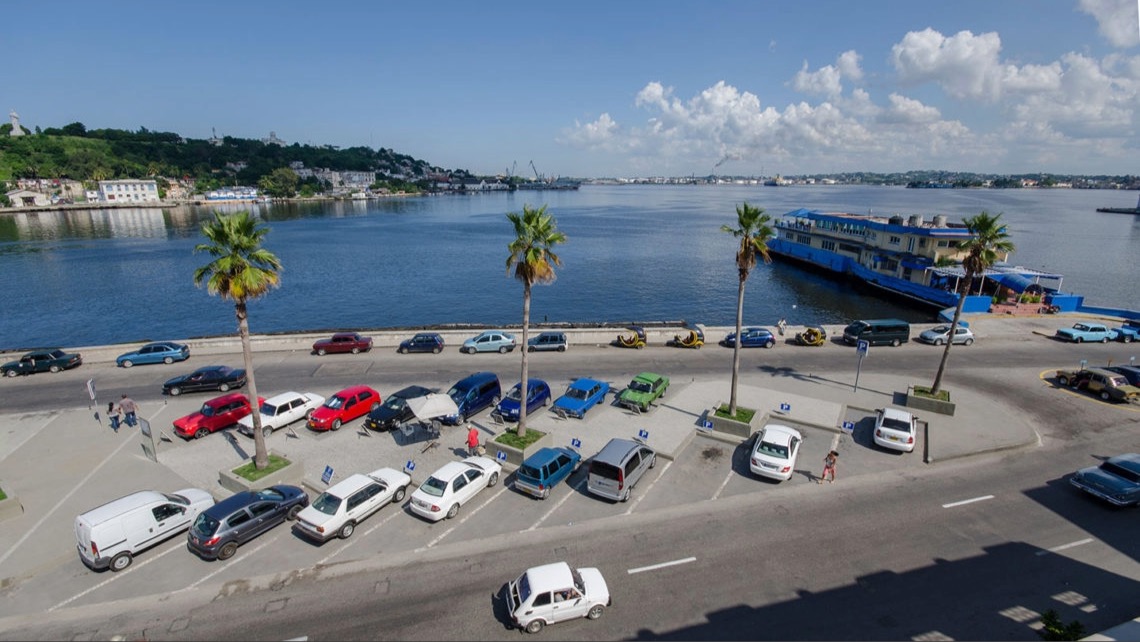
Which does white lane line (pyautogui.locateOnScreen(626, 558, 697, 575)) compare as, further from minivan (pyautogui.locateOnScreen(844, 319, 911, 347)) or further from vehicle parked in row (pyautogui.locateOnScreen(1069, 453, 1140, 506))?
minivan (pyautogui.locateOnScreen(844, 319, 911, 347))

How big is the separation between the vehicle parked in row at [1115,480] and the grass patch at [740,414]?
467 inches

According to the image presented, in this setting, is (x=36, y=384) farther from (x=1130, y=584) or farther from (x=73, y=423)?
(x=1130, y=584)

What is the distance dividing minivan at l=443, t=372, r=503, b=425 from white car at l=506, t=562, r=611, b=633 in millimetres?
12803

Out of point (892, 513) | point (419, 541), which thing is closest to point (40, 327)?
point (419, 541)

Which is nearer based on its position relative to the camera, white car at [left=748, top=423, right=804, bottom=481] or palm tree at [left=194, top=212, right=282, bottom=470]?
palm tree at [left=194, top=212, right=282, bottom=470]

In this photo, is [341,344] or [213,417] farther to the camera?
[341,344]

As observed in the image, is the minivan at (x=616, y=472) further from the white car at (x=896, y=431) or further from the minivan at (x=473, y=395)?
the white car at (x=896, y=431)

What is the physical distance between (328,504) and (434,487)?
345cm

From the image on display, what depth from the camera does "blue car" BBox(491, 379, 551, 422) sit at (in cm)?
2648

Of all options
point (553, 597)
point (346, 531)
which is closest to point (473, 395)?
point (346, 531)

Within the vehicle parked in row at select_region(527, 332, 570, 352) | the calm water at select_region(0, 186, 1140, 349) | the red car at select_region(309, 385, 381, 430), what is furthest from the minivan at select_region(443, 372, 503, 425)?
the calm water at select_region(0, 186, 1140, 349)

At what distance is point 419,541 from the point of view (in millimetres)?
17266

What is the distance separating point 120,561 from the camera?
15.9 meters

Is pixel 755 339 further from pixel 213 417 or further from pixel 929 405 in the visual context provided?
pixel 213 417
